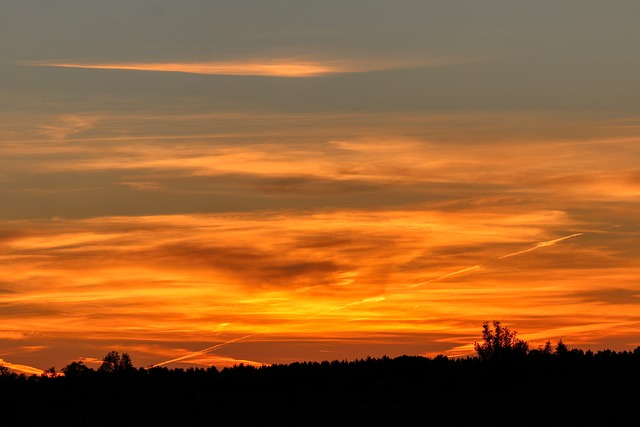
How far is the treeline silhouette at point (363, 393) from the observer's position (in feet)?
277

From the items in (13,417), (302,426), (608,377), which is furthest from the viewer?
(608,377)

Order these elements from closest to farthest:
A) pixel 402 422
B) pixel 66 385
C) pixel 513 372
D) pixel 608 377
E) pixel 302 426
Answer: pixel 513 372
pixel 402 422
pixel 302 426
pixel 608 377
pixel 66 385

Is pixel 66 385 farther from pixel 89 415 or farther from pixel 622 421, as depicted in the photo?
pixel 622 421

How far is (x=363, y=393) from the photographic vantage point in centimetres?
10994

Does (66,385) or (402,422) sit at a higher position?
(66,385)

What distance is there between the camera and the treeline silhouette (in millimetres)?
84562

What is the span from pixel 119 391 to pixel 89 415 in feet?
46.6

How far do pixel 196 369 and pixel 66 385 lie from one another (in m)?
14.4

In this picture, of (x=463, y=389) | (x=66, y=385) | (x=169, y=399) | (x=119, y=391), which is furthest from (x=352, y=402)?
(x=66, y=385)

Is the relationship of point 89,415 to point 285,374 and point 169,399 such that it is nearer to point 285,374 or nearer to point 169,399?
point 169,399

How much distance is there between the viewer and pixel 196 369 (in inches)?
5017

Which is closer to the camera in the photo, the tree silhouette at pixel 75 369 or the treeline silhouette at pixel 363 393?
the treeline silhouette at pixel 363 393

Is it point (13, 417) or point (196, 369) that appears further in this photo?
point (196, 369)

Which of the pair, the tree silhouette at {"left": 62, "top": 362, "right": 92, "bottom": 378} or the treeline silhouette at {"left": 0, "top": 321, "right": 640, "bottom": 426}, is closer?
the treeline silhouette at {"left": 0, "top": 321, "right": 640, "bottom": 426}
